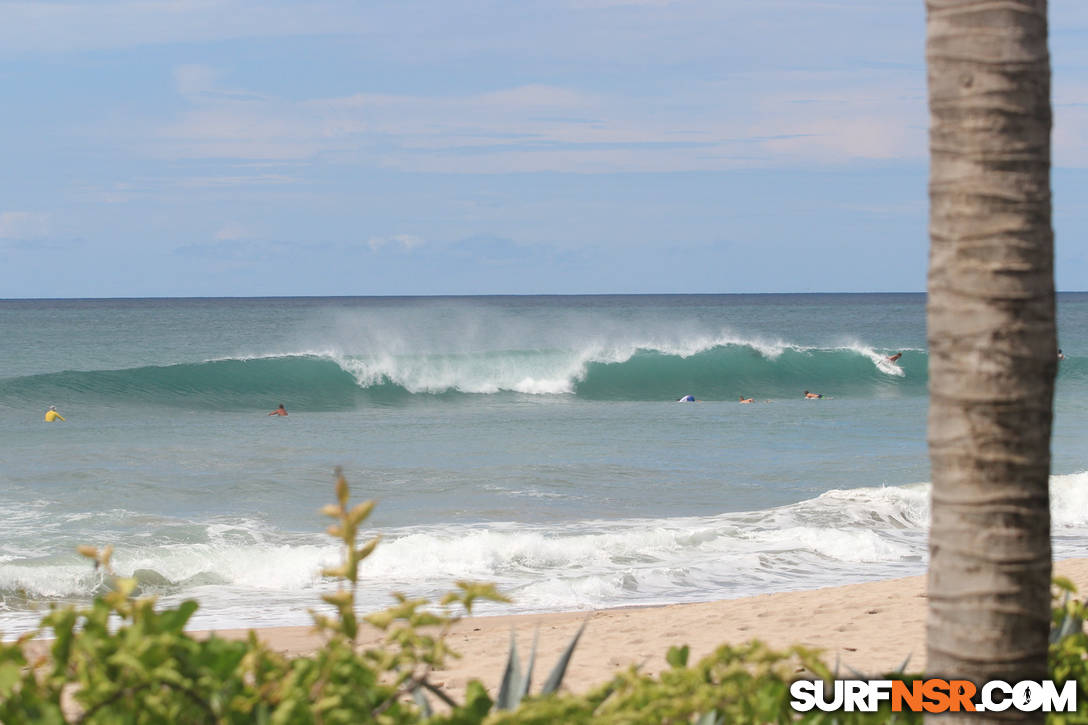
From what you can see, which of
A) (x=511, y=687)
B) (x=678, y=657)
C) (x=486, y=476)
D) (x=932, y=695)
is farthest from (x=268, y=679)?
(x=486, y=476)

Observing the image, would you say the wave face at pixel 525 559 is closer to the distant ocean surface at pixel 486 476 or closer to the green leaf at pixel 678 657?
the distant ocean surface at pixel 486 476

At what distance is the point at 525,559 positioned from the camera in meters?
10.5

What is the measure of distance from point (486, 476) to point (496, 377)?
21645mm

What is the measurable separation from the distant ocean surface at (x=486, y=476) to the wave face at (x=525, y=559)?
0.03m

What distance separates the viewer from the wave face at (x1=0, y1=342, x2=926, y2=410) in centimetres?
3145

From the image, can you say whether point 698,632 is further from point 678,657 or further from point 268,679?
Answer: point 268,679

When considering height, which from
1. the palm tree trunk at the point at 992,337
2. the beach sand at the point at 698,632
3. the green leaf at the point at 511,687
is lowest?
the beach sand at the point at 698,632

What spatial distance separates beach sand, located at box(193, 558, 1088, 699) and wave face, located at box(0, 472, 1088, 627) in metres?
0.63

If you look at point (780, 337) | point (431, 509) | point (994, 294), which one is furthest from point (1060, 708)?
point (780, 337)

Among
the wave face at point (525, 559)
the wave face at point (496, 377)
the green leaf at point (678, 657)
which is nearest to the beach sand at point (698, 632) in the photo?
the wave face at point (525, 559)

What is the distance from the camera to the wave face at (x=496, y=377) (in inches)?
1238

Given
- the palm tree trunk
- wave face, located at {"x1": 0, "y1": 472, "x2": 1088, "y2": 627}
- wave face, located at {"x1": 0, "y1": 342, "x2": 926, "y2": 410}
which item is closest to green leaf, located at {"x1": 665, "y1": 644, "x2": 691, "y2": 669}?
the palm tree trunk

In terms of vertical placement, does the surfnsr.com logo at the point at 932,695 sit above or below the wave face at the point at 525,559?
above

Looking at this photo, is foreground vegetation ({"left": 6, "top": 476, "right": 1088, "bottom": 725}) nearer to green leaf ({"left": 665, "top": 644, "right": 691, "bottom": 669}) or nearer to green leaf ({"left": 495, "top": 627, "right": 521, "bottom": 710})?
green leaf ({"left": 665, "top": 644, "right": 691, "bottom": 669})
